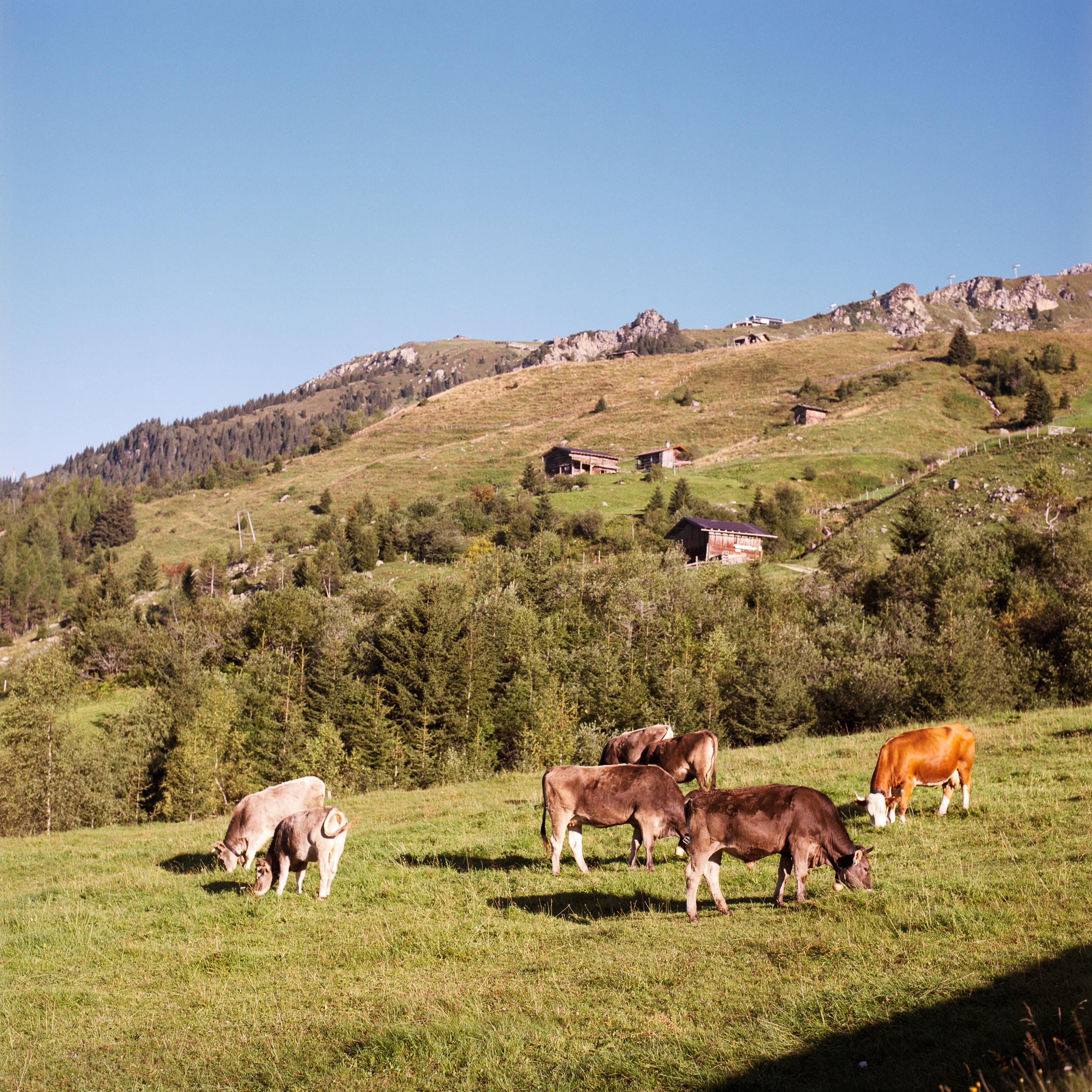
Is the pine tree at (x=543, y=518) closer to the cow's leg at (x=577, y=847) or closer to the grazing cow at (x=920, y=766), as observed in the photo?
the grazing cow at (x=920, y=766)

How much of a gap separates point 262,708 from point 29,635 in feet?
268

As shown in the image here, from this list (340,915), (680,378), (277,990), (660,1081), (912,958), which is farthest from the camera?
(680,378)

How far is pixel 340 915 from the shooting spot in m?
13.4

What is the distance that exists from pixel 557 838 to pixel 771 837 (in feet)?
14.3

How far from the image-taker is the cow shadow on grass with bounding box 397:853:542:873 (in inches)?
596

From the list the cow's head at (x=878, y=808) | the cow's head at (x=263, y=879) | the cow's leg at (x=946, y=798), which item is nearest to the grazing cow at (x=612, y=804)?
the cow's head at (x=878, y=808)

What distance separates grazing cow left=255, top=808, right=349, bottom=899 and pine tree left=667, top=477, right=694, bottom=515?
86.4 metres

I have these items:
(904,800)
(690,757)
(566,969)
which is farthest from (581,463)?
(566,969)

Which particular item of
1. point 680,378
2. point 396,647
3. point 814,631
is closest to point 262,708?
point 396,647

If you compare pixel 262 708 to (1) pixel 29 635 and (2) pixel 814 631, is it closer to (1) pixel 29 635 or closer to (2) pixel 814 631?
(2) pixel 814 631

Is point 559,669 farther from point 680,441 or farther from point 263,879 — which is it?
point 680,441

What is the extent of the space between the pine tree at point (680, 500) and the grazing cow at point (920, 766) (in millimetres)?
83730

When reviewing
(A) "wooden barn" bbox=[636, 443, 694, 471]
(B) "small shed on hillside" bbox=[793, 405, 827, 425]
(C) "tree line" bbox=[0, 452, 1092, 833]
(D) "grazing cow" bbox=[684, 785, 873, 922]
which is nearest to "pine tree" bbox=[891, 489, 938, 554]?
(C) "tree line" bbox=[0, 452, 1092, 833]

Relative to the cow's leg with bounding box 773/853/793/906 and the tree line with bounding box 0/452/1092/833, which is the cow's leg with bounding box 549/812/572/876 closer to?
the cow's leg with bounding box 773/853/793/906
